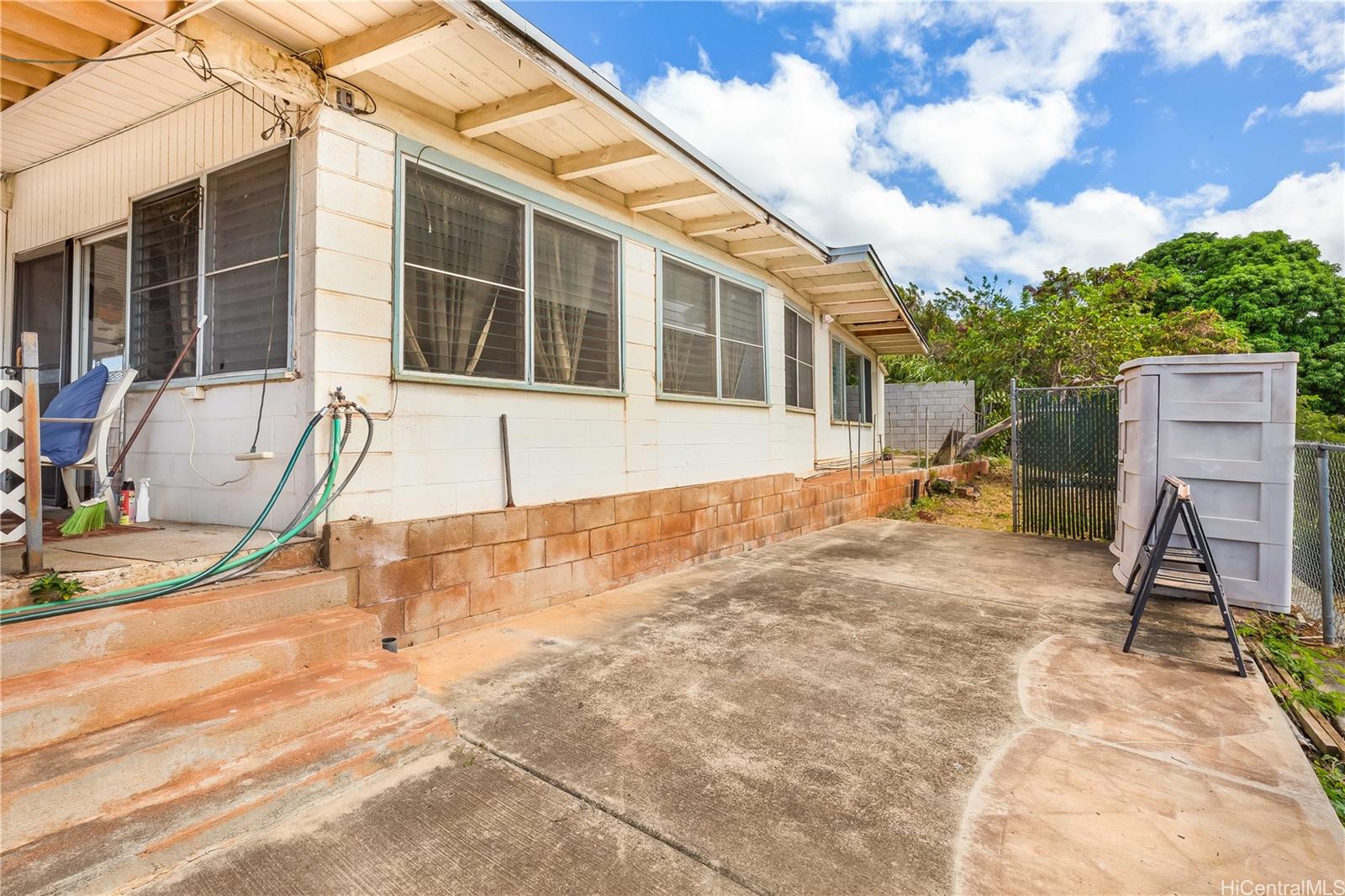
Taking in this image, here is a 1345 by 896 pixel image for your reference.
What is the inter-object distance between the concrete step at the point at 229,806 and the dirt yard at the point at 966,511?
7921mm

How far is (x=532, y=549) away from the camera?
13.5 feet

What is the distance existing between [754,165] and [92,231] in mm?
26156

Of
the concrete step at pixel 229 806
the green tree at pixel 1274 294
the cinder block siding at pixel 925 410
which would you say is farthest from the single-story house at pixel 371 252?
the green tree at pixel 1274 294

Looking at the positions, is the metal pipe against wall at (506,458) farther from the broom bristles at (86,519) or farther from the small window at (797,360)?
the small window at (797,360)

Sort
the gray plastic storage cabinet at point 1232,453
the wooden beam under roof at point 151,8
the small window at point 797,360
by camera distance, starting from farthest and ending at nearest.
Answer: the small window at point 797,360 → the gray plastic storage cabinet at point 1232,453 → the wooden beam under roof at point 151,8

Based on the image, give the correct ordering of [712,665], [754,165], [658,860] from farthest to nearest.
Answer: [754,165]
[712,665]
[658,860]

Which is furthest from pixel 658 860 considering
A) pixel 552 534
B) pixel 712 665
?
pixel 552 534

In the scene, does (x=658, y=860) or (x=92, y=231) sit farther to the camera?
(x=92, y=231)

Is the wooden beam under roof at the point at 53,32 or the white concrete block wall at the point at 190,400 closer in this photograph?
the wooden beam under roof at the point at 53,32

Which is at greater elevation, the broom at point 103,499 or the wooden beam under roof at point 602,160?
the wooden beam under roof at point 602,160

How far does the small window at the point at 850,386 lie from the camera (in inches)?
404

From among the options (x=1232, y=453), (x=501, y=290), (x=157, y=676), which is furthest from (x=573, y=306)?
(x=1232, y=453)

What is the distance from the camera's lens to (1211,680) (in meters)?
2.97

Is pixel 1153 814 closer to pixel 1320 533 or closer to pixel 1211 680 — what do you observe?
pixel 1211 680
